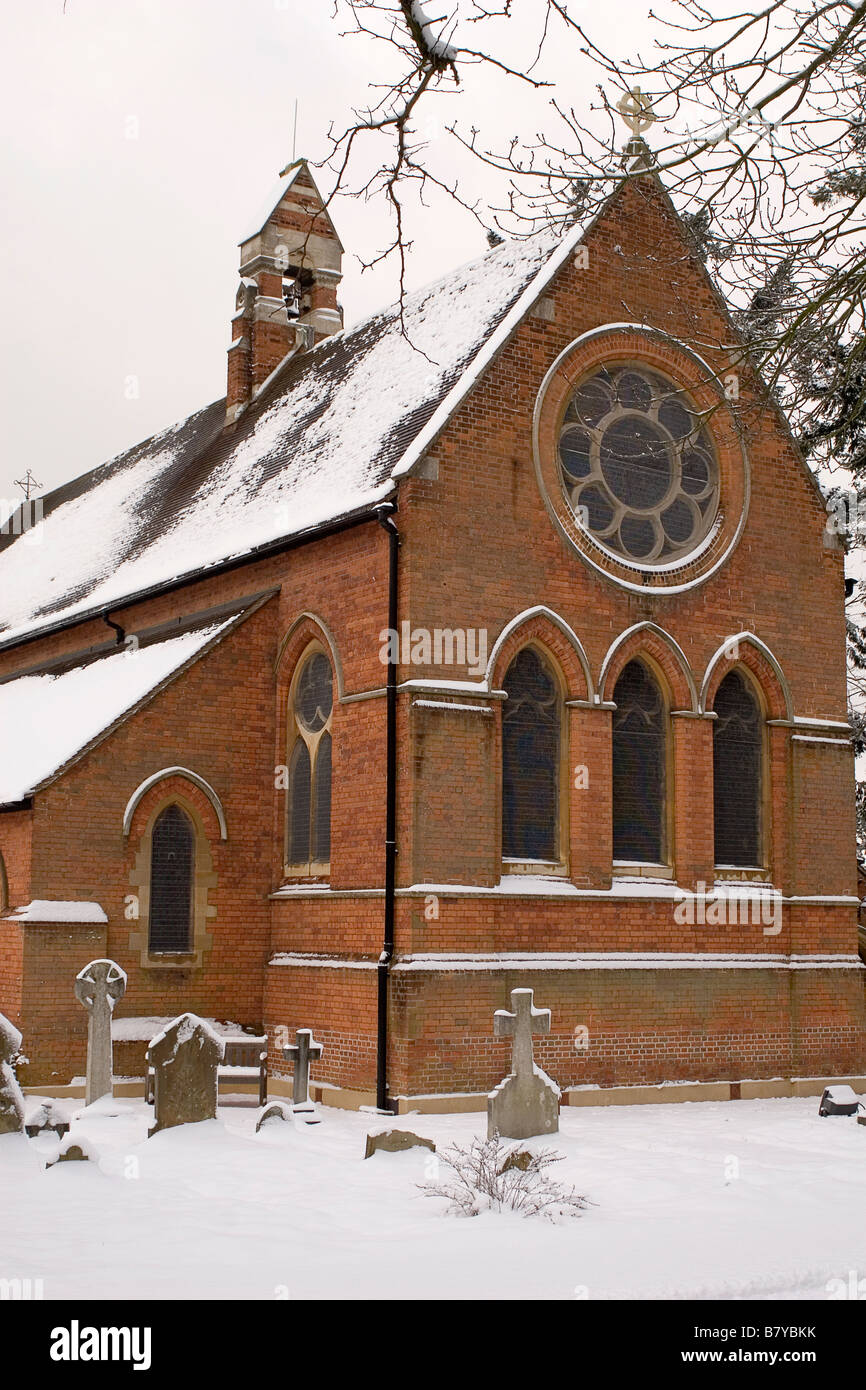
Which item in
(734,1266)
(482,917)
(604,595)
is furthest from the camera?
(604,595)

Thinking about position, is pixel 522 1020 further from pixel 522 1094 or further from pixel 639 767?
pixel 639 767

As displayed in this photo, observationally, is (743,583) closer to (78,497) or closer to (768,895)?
(768,895)

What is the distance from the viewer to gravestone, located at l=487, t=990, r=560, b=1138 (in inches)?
550

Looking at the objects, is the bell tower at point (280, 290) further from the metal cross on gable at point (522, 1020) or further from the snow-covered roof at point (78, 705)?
the metal cross on gable at point (522, 1020)

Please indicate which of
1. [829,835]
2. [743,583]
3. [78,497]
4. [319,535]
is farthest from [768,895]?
[78,497]

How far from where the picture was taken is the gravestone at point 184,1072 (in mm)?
13445

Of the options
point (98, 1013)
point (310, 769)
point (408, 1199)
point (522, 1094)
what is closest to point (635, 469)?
point (310, 769)

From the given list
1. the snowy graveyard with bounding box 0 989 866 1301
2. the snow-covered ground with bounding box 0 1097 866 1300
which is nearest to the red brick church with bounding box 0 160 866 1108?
the snowy graveyard with bounding box 0 989 866 1301

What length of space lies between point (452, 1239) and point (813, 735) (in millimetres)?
12235

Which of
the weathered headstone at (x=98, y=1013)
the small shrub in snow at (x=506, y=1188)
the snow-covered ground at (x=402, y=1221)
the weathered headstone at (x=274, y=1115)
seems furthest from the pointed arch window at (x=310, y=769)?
the small shrub in snow at (x=506, y=1188)

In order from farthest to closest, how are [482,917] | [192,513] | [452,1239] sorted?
1. [192,513]
2. [482,917]
3. [452,1239]

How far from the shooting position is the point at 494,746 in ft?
57.9

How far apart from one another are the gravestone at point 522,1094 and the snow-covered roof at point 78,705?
616 cm

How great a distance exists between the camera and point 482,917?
56.5 ft
